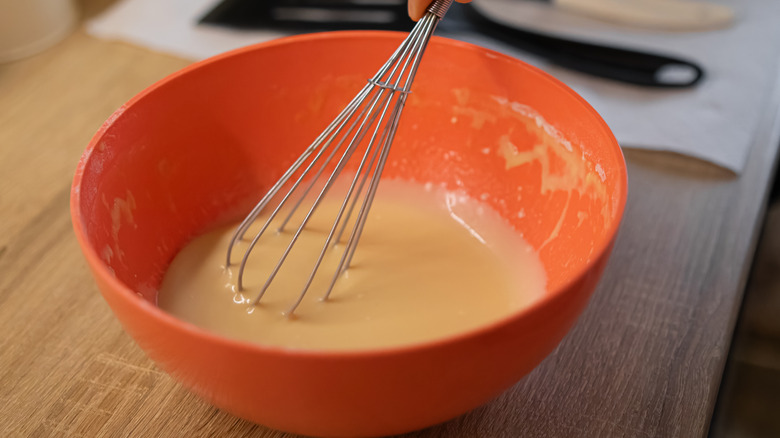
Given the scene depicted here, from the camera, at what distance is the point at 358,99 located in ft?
1.66

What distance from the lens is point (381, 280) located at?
0.56 meters

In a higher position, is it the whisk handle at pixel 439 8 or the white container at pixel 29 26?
the whisk handle at pixel 439 8

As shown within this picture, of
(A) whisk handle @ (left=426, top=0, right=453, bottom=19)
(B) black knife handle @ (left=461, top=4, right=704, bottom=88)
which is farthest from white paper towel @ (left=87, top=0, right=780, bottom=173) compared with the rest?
(A) whisk handle @ (left=426, top=0, right=453, bottom=19)

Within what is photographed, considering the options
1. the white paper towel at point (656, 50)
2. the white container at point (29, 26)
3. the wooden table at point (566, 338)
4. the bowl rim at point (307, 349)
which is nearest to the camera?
the bowl rim at point (307, 349)

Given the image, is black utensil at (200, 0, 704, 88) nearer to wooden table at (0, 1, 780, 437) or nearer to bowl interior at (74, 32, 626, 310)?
wooden table at (0, 1, 780, 437)

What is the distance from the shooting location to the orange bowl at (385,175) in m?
0.33

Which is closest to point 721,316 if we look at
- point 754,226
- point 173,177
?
point 754,226

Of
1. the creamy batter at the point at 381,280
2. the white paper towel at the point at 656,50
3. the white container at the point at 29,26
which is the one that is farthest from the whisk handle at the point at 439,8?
the white container at the point at 29,26

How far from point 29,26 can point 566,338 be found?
732 millimetres

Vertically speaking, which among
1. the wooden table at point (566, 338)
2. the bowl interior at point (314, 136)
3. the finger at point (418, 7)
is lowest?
the wooden table at point (566, 338)

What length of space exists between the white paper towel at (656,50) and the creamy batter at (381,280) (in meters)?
0.22

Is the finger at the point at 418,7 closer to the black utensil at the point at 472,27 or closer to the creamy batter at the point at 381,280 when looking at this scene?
the creamy batter at the point at 381,280

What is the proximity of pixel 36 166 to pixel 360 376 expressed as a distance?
52cm

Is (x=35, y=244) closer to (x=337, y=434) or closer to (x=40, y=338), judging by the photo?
(x=40, y=338)
